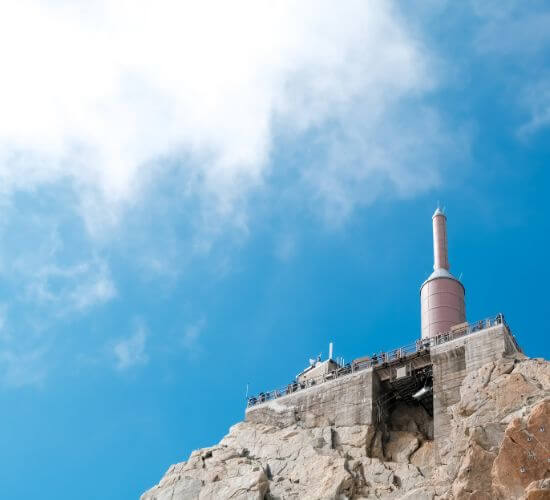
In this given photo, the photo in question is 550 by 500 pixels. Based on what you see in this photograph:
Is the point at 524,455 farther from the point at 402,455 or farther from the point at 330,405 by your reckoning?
the point at 330,405

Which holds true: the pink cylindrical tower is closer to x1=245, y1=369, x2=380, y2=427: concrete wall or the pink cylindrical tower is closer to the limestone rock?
x1=245, y1=369, x2=380, y2=427: concrete wall

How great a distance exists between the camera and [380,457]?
50406mm

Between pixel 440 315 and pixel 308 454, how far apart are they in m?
14.2

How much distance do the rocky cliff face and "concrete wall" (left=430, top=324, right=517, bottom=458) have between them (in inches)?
38.8

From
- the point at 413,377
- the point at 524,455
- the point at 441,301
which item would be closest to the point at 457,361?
the point at 413,377

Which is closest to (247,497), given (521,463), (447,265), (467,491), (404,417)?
(404,417)

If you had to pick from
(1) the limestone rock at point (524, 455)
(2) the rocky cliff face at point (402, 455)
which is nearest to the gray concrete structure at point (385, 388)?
(2) the rocky cliff face at point (402, 455)

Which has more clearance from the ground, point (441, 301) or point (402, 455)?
point (441, 301)

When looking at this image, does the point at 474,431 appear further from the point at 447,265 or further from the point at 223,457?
the point at 447,265

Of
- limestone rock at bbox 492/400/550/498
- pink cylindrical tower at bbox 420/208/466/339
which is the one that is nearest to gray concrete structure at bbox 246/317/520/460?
pink cylindrical tower at bbox 420/208/466/339

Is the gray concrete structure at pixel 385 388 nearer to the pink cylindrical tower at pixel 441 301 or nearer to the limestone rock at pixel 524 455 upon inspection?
the pink cylindrical tower at pixel 441 301

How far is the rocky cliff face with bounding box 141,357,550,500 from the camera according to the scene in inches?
1385

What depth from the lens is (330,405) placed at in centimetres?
5484

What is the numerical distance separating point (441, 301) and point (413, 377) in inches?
303
